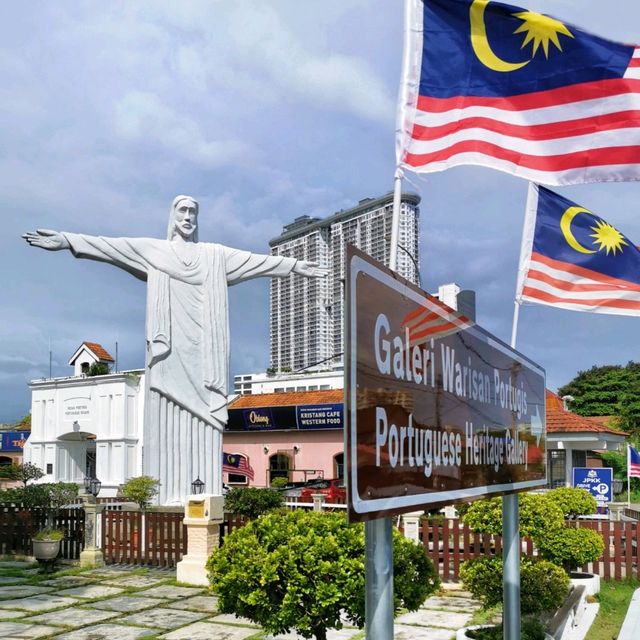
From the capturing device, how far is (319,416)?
31812 millimetres

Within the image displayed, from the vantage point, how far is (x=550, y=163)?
→ 5105mm

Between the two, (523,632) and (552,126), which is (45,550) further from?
(552,126)

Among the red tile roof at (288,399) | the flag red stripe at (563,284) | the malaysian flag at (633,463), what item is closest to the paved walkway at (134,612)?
the flag red stripe at (563,284)

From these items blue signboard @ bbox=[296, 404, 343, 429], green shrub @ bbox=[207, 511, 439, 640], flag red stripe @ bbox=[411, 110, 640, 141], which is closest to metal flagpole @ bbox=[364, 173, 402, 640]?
flag red stripe @ bbox=[411, 110, 640, 141]

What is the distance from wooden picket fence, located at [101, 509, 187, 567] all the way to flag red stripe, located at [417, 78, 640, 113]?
10821 mm

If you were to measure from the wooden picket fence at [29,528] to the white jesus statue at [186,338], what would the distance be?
2.90m

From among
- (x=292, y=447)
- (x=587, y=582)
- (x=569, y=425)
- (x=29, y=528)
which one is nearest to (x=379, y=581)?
(x=587, y=582)

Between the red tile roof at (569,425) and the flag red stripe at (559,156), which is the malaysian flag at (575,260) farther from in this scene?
the red tile roof at (569,425)

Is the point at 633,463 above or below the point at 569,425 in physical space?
below

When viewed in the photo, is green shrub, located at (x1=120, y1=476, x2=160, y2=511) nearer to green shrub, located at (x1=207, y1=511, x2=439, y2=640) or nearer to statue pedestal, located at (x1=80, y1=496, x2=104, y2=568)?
statue pedestal, located at (x1=80, y1=496, x2=104, y2=568)

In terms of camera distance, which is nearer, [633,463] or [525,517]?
[525,517]

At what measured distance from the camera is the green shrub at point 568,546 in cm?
1015

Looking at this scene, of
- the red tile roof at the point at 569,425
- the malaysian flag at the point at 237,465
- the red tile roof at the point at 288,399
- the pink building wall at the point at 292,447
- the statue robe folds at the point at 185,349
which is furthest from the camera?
the malaysian flag at the point at 237,465

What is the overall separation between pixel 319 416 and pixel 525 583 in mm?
24222
